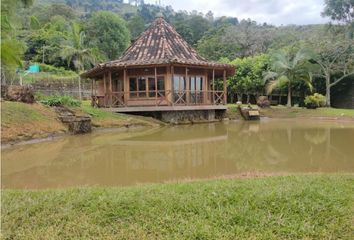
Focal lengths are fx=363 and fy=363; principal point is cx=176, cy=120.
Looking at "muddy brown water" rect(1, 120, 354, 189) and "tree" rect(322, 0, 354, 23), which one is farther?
"tree" rect(322, 0, 354, 23)

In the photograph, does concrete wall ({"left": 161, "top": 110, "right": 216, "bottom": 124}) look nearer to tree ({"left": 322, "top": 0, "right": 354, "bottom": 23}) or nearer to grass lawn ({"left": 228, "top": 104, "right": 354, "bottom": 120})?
grass lawn ({"left": 228, "top": 104, "right": 354, "bottom": 120})

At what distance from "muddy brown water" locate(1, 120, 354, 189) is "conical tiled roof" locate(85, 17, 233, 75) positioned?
21.8 ft

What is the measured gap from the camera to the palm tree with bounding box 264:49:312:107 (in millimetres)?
28016

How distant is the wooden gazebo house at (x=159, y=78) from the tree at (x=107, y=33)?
962 inches

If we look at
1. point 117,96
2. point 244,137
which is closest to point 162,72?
point 117,96

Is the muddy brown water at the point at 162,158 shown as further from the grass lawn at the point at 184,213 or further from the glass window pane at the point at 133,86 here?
the glass window pane at the point at 133,86

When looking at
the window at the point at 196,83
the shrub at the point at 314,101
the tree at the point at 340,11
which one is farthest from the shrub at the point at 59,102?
the shrub at the point at 314,101

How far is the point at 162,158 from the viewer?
33.1ft

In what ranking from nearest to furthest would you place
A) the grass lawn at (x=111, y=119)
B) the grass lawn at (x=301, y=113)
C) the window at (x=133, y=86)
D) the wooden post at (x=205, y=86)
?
the grass lawn at (x=111, y=119)
the window at (x=133, y=86)
the wooden post at (x=205, y=86)
the grass lawn at (x=301, y=113)

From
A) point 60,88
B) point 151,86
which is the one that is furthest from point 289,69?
point 60,88

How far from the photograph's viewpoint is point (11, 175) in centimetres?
805

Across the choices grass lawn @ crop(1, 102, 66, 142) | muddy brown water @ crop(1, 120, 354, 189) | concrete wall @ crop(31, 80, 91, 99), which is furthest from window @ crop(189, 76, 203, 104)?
concrete wall @ crop(31, 80, 91, 99)

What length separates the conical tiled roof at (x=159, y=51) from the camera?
66.9 feet

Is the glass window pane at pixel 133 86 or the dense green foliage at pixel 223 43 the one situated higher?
the dense green foliage at pixel 223 43
